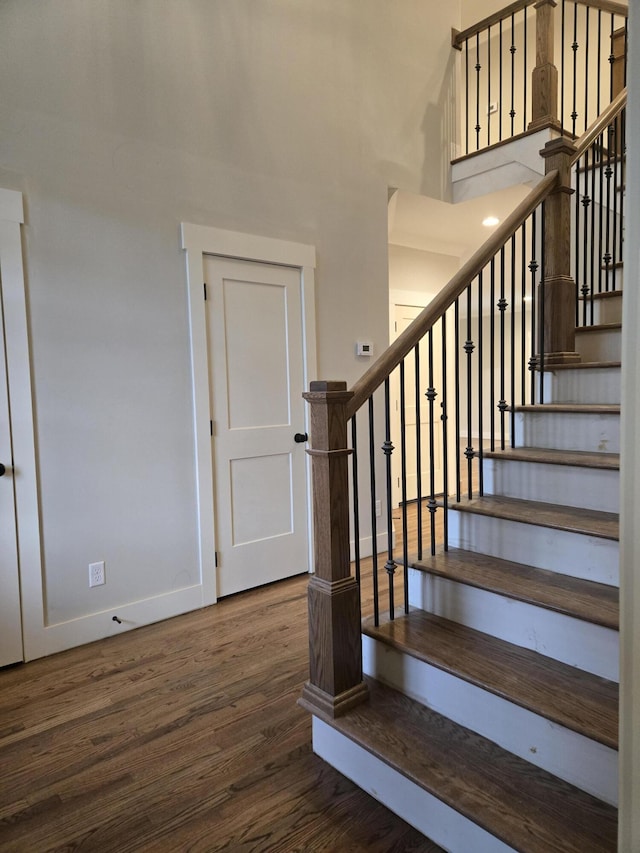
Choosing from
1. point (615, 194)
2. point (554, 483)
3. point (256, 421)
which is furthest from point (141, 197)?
point (615, 194)

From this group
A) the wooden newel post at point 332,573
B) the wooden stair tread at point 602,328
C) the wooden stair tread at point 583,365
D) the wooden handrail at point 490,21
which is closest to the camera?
the wooden newel post at point 332,573

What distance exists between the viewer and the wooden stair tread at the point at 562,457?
1977 mm

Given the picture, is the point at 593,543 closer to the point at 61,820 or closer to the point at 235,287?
the point at 61,820

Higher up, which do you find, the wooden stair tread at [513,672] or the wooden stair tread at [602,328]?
the wooden stair tread at [602,328]

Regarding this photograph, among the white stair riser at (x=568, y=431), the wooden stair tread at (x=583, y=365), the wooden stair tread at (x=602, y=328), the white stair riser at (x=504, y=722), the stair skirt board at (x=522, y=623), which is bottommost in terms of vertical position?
the white stair riser at (x=504, y=722)

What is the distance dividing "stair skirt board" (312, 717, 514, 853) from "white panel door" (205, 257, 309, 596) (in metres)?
1.60

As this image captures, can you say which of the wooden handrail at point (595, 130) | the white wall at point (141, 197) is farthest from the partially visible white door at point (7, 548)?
the wooden handrail at point (595, 130)

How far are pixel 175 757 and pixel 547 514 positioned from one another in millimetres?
1607

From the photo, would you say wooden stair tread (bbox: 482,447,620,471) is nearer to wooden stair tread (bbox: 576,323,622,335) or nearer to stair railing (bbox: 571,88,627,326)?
wooden stair tread (bbox: 576,323,622,335)

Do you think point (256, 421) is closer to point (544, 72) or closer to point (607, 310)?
point (607, 310)

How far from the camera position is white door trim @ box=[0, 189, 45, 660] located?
2.45 metres

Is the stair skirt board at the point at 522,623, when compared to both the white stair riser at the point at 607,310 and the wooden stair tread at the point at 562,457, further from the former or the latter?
the white stair riser at the point at 607,310

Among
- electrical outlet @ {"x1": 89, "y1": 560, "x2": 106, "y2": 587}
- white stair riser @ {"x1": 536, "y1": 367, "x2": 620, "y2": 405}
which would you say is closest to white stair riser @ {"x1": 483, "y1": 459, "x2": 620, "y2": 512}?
white stair riser @ {"x1": 536, "y1": 367, "x2": 620, "y2": 405}

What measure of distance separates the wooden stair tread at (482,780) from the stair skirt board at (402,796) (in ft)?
0.20
